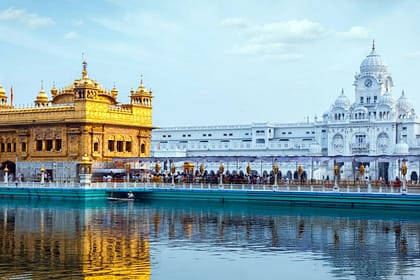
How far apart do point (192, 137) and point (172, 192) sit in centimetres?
6614

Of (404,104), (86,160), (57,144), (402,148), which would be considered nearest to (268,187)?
(86,160)

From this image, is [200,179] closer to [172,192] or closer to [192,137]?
[172,192]

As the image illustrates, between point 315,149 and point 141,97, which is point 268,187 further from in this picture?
point 315,149

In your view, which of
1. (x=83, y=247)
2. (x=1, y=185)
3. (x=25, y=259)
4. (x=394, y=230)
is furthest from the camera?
(x=1, y=185)

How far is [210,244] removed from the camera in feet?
76.0

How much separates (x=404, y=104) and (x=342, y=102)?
28.6ft

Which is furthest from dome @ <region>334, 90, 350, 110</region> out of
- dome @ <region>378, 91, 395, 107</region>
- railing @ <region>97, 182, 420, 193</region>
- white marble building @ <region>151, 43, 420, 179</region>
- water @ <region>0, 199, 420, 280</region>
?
water @ <region>0, 199, 420, 280</region>

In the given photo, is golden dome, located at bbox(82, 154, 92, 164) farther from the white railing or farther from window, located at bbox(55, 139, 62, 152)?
window, located at bbox(55, 139, 62, 152)

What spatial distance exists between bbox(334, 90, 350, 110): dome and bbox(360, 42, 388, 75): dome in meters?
4.92

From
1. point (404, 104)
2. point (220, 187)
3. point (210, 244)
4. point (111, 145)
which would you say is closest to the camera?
point (210, 244)

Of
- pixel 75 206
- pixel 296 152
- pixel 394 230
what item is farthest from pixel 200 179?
pixel 296 152

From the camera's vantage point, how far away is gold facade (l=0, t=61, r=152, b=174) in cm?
5012

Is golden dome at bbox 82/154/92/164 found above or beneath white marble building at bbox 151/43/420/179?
beneath

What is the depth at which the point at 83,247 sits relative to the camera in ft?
72.1
